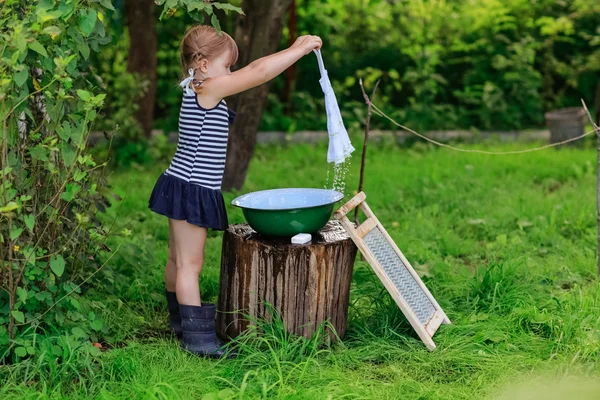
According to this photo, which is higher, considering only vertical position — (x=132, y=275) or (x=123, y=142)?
(x=123, y=142)

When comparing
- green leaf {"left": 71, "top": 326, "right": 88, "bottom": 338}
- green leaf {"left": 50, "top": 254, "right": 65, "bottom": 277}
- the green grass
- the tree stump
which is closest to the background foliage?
the green grass

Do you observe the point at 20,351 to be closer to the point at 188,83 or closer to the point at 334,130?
the point at 188,83

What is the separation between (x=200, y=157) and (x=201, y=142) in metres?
0.07

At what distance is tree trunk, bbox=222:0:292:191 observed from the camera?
651cm

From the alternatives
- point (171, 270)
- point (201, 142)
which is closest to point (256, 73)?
point (201, 142)

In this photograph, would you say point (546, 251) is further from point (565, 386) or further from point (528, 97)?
point (528, 97)

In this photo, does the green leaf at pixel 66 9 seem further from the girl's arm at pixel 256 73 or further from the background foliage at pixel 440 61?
the background foliage at pixel 440 61

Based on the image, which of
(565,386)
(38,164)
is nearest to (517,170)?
(565,386)

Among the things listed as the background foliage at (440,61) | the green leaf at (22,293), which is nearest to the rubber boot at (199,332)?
the green leaf at (22,293)

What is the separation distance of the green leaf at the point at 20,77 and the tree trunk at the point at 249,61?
3367 millimetres

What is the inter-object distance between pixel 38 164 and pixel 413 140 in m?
6.19

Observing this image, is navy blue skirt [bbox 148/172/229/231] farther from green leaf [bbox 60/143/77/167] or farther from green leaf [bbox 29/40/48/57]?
green leaf [bbox 29/40/48/57]

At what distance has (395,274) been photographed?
402 cm

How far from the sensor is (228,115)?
3934mm
